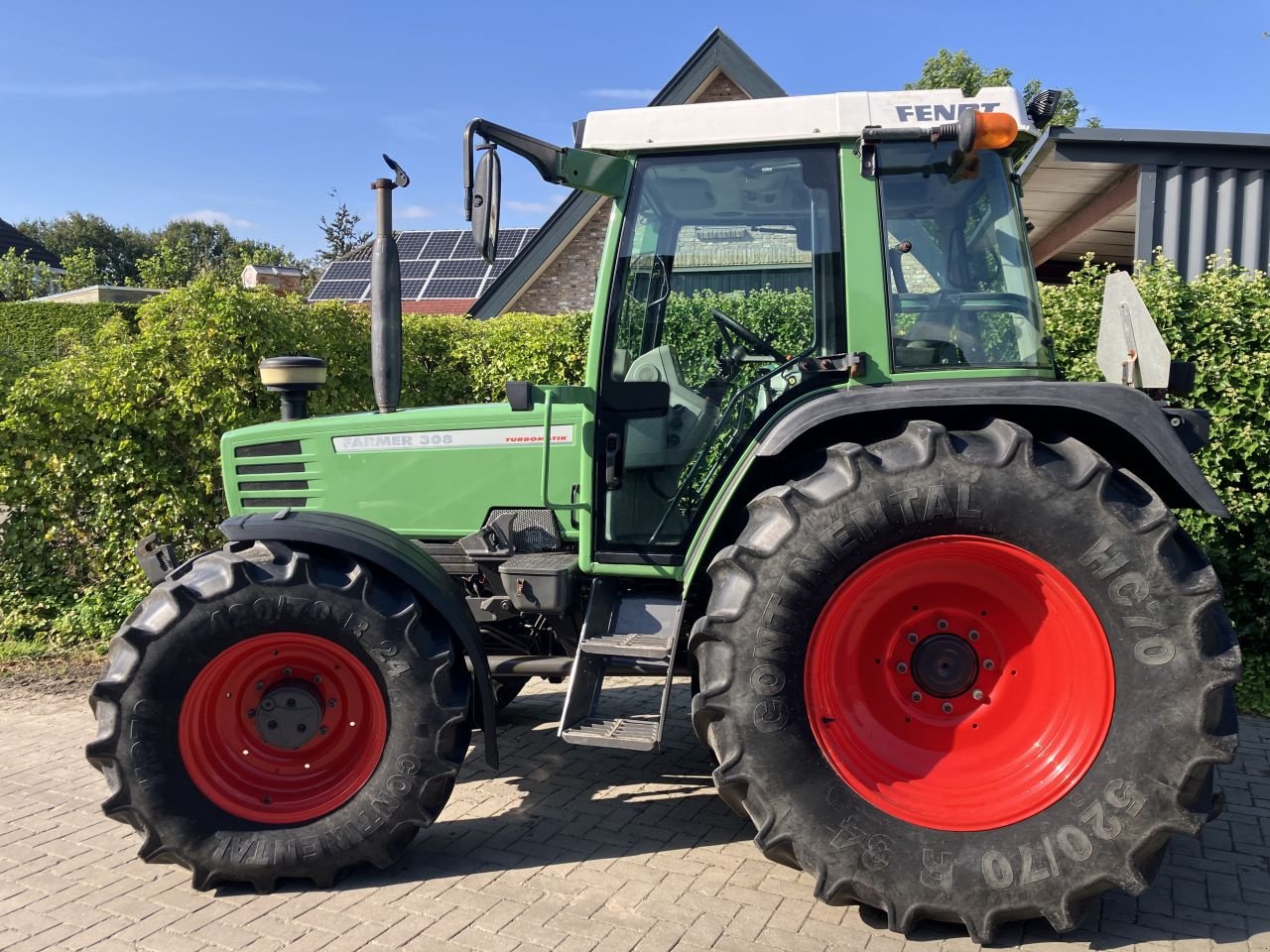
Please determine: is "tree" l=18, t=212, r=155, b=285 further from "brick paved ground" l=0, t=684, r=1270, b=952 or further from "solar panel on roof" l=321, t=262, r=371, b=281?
"brick paved ground" l=0, t=684, r=1270, b=952

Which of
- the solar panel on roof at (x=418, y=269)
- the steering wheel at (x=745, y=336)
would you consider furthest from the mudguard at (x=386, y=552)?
the solar panel on roof at (x=418, y=269)

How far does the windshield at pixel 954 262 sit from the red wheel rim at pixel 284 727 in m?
2.24

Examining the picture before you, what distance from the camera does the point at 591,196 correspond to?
39.5 feet

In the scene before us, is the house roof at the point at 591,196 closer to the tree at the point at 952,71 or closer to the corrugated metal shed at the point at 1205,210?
the corrugated metal shed at the point at 1205,210

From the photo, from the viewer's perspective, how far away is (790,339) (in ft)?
11.2

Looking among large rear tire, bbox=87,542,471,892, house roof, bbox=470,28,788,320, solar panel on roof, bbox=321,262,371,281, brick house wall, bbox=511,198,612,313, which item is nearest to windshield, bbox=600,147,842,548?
large rear tire, bbox=87,542,471,892

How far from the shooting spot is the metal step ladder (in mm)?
3277

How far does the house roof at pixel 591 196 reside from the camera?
11883 mm

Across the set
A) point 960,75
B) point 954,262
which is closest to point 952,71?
point 960,75

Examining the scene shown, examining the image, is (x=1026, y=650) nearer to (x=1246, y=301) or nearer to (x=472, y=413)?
(x=472, y=413)

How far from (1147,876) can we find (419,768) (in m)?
2.30

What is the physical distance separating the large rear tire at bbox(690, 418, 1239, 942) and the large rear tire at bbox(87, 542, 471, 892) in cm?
103

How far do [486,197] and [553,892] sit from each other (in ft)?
7.51

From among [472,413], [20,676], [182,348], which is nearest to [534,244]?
[182,348]
